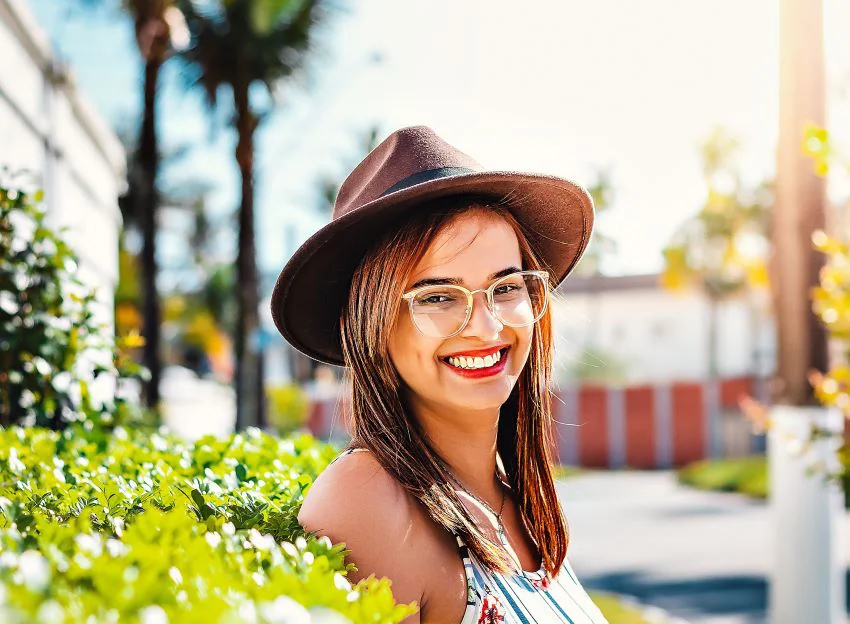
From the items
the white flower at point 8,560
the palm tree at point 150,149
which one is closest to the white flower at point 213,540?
the white flower at point 8,560

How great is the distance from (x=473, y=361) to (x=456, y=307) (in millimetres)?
A: 129

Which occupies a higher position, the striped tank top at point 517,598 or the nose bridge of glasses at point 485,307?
the nose bridge of glasses at point 485,307

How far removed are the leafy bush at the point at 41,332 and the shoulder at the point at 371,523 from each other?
2090 millimetres

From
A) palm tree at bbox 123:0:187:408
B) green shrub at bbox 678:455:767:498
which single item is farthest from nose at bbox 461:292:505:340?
green shrub at bbox 678:455:767:498

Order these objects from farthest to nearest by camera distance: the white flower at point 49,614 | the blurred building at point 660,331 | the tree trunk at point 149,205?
the blurred building at point 660,331 < the tree trunk at point 149,205 < the white flower at point 49,614

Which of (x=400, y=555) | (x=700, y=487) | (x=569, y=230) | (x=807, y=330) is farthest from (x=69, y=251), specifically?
(x=700, y=487)

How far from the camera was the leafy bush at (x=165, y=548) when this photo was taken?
99 cm

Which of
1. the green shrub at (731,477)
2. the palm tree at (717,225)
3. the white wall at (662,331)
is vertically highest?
the palm tree at (717,225)

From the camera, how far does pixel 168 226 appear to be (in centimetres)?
5506

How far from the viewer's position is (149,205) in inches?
619

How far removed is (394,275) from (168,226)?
55.4m

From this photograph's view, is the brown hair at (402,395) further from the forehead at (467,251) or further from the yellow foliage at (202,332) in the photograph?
the yellow foliage at (202,332)

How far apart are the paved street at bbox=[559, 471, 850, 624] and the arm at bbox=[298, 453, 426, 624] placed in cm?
675

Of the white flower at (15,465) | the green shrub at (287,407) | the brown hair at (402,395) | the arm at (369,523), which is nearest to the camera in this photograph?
the arm at (369,523)
